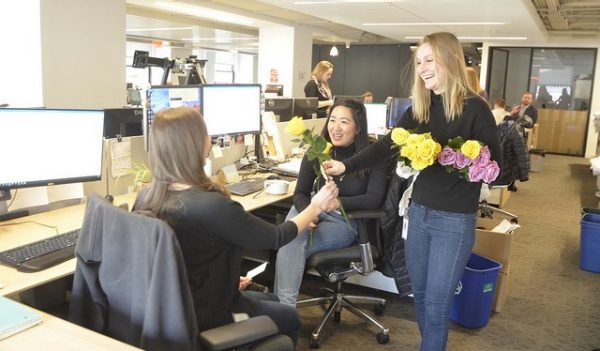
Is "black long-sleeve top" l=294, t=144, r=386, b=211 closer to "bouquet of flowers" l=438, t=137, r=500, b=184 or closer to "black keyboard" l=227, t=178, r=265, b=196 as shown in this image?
"black keyboard" l=227, t=178, r=265, b=196

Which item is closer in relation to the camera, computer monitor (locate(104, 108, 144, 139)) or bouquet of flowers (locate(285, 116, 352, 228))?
bouquet of flowers (locate(285, 116, 352, 228))

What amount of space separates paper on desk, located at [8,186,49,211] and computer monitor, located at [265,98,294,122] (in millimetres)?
2118

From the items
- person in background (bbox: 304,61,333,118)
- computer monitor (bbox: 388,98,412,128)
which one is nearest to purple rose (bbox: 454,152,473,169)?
computer monitor (bbox: 388,98,412,128)

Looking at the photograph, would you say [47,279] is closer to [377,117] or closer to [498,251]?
[498,251]

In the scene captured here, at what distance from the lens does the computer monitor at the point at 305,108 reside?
4625mm

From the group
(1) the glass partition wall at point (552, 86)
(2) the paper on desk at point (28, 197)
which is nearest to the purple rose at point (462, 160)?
(2) the paper on desk at point (28, 197)

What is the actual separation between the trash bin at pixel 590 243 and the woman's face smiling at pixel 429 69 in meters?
2.60

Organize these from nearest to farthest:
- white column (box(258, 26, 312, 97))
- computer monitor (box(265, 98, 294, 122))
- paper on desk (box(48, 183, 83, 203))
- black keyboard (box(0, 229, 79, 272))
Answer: black keyboard (box(0, 229, 79, 272))
paper on desk (box(48, 183, 83, 203))
computer monitor (box(265, 98, 294, 122))
white column (box(258, 26, 312, 97))

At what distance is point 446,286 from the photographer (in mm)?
2025

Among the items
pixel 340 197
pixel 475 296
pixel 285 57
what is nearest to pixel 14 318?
pixel 340 197

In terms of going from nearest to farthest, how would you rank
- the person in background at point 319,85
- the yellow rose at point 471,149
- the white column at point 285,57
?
the yellow rose at point 471,149 < the person in background at point 319,85 < the white column at point 285,57

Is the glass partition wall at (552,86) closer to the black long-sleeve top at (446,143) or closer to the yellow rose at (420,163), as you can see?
the black long-sleeve top at (446,143)

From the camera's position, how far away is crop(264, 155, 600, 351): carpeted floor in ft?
9.13

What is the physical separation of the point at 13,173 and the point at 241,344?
47.9 inches
